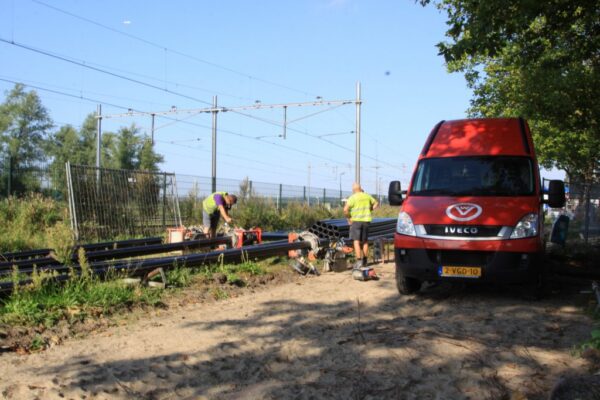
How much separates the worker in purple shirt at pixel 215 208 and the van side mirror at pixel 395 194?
15.0 feet

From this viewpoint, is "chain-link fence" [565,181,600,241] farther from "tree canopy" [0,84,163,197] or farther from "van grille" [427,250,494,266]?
"tree canopy" [0,84,163,197]

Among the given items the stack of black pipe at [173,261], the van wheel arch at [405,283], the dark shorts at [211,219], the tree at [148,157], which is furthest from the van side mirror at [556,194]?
the tree at [148,157]

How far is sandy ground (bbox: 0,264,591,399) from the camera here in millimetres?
4172

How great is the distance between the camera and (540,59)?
14656mm

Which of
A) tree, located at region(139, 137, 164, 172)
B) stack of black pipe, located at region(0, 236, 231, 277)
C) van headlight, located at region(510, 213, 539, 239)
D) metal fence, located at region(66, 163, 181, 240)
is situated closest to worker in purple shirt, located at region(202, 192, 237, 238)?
stack of black pipe, located at region(0, 236, 231, 277)

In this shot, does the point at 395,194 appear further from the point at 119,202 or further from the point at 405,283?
the point at 119,202

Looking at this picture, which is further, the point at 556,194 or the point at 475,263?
the point at 556,194

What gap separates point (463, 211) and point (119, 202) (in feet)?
38.8

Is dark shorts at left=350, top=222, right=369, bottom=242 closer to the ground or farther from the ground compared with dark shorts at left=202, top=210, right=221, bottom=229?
closer to the ground

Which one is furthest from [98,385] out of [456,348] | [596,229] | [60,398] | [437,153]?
[596,229]

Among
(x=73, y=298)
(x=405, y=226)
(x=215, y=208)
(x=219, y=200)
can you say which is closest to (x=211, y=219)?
(x=215, y=208)

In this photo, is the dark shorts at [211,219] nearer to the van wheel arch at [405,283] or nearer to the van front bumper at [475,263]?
the van wheel arch at [405,283]

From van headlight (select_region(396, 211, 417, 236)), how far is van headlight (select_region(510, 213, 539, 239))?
131 centimetres

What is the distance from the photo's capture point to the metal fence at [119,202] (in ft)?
49.0
